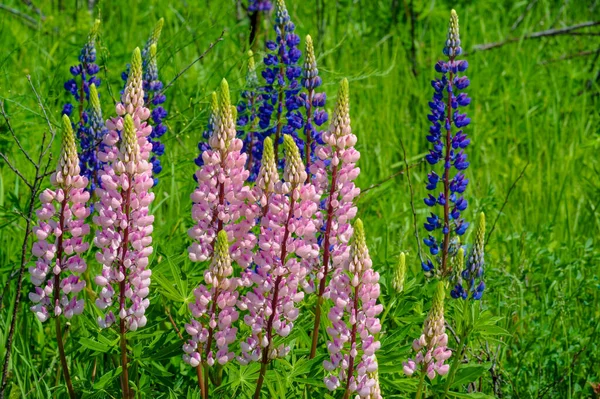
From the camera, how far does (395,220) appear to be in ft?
14.8

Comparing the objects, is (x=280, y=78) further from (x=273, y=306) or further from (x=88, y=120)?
(x=273, y=306)

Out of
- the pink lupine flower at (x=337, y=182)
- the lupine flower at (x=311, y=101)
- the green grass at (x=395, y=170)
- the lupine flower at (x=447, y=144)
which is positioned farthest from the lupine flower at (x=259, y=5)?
the pink lupine flower at (x=337, y=182)

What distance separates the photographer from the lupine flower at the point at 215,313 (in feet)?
7.17

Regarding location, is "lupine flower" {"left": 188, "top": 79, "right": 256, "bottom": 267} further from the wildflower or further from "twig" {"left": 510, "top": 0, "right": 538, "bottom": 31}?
"twig" {"left": 510, "top": 0, "right": 538, "bottom": 31}

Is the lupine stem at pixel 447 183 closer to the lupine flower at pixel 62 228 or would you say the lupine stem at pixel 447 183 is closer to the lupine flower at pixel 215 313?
the lupine flower at pixel 215 313

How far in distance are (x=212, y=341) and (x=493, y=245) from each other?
2211mm

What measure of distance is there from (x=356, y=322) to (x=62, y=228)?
32.5 inches

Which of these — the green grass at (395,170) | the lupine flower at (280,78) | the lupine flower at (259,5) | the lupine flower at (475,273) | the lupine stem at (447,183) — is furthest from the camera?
the lupine flower at (259,5)

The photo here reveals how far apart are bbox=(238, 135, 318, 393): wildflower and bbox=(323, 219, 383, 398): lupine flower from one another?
0.11m

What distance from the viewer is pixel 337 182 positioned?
7.54 ft

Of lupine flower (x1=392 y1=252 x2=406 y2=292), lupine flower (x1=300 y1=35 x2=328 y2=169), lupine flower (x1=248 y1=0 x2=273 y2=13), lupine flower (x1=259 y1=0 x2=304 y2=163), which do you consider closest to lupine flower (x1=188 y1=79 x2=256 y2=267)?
lupine flower (x1=392 y1=252 x2=406 y2=292)

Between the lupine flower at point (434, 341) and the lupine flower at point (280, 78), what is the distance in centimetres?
127

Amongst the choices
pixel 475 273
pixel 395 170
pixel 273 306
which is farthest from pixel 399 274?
pixel 395 170

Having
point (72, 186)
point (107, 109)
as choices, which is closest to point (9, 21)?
point (107, 109)
